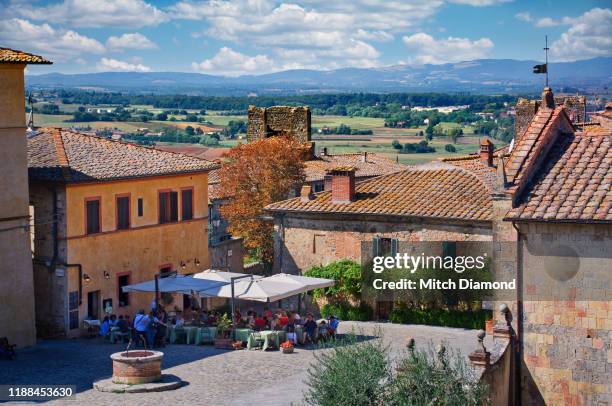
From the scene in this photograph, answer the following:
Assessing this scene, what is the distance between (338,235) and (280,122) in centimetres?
2944

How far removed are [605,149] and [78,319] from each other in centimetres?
1855

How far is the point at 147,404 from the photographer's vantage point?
984 inches

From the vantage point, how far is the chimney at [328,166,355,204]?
125ft

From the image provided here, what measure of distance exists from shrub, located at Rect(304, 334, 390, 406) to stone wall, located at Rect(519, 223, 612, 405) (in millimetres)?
4082

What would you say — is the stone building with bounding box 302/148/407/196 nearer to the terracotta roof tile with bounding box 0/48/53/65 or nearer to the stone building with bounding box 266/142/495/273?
the stone building with bounding box 266/142/495/273

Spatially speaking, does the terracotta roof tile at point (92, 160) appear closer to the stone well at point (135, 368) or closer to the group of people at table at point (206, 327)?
the group of people at table at point (206, 327)

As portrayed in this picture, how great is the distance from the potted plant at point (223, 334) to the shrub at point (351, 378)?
12484 millimetres

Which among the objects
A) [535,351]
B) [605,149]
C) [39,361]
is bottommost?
[39,361]

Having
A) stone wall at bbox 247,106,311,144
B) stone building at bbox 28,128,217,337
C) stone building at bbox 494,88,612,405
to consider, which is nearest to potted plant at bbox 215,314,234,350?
stone building at bbox 28,128,217,337

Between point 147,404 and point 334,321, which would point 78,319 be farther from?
point 147,404

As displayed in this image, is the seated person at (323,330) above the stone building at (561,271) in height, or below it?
below

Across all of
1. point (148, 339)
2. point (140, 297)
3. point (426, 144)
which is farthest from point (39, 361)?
point (426, 144)

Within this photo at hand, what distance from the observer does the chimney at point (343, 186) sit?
125 ft

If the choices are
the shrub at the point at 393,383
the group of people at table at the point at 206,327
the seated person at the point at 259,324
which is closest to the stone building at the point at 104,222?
the group of people at table at the point at 206,327
